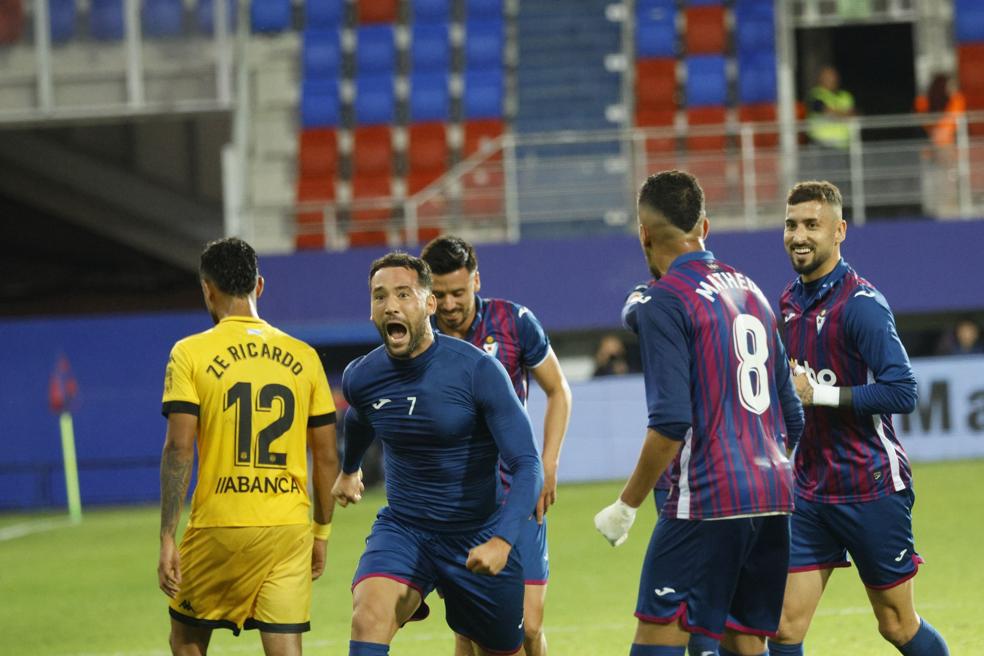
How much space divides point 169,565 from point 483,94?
1830cm

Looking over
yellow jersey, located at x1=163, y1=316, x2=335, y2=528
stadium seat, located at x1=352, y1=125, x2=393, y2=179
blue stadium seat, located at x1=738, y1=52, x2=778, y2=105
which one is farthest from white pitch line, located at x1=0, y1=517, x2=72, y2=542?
blue stadium seat, located at x1=738, y1=52, x2=778, y2=105

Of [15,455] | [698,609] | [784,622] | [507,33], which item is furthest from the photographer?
[507,33]

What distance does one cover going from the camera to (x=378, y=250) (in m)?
18.8

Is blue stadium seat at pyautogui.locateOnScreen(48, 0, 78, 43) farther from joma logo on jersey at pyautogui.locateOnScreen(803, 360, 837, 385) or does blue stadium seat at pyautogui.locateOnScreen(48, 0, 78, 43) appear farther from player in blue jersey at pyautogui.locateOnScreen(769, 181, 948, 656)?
joma logo on jersey at pyautogui.locateOnScreen(803, 360, 837, 385)

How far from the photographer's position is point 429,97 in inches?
918

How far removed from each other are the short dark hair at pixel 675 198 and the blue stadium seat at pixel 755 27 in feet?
59.4

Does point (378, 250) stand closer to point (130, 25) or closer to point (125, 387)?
point (125, 387)

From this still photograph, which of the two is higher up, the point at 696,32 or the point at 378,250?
the point at 696,32

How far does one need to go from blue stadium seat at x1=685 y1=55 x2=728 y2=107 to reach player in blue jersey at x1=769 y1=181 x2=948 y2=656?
16450 mm

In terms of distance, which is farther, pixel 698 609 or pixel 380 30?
pixel 380 30

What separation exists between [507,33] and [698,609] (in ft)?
65.8

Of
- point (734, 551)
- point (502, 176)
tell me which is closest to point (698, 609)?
point (734, 551)

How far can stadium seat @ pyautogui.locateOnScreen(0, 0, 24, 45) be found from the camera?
21.0m

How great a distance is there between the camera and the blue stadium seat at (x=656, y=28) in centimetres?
2302
